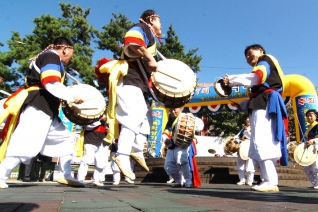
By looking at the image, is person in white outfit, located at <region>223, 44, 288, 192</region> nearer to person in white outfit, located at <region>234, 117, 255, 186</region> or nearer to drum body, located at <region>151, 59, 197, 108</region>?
drum body, located at <region>151, 59, 197, 108</region>

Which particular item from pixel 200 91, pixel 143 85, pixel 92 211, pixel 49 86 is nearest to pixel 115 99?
pixel 143 85

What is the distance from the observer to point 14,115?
3568mm

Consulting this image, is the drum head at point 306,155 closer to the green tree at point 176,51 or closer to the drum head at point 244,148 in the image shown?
the drum head at point 244,148

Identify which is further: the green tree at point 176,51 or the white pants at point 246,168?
the green tree at point 176,51

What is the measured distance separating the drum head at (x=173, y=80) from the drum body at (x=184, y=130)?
2.08 metres

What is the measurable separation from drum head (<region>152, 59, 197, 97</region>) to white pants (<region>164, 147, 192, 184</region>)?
2525 mm

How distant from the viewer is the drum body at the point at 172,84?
10.6 ft

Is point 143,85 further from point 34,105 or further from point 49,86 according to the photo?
point 34,105

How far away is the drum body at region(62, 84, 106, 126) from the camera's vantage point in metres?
3.91

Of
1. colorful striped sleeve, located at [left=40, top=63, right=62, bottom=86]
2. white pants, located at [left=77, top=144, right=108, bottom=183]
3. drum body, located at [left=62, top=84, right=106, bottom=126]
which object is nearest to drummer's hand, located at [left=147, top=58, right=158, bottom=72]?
colorful striped sleeve, located at [left=40, top=63, right=62, bottom=86]

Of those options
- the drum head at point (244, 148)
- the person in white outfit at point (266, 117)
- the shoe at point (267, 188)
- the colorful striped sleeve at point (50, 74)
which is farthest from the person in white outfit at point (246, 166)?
the colorful striped sleeve at point (50, 74)

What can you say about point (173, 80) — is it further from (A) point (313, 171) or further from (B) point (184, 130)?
(A) point (313, 171)

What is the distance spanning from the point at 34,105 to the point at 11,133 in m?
0.43

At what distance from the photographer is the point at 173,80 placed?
10.9 ft
